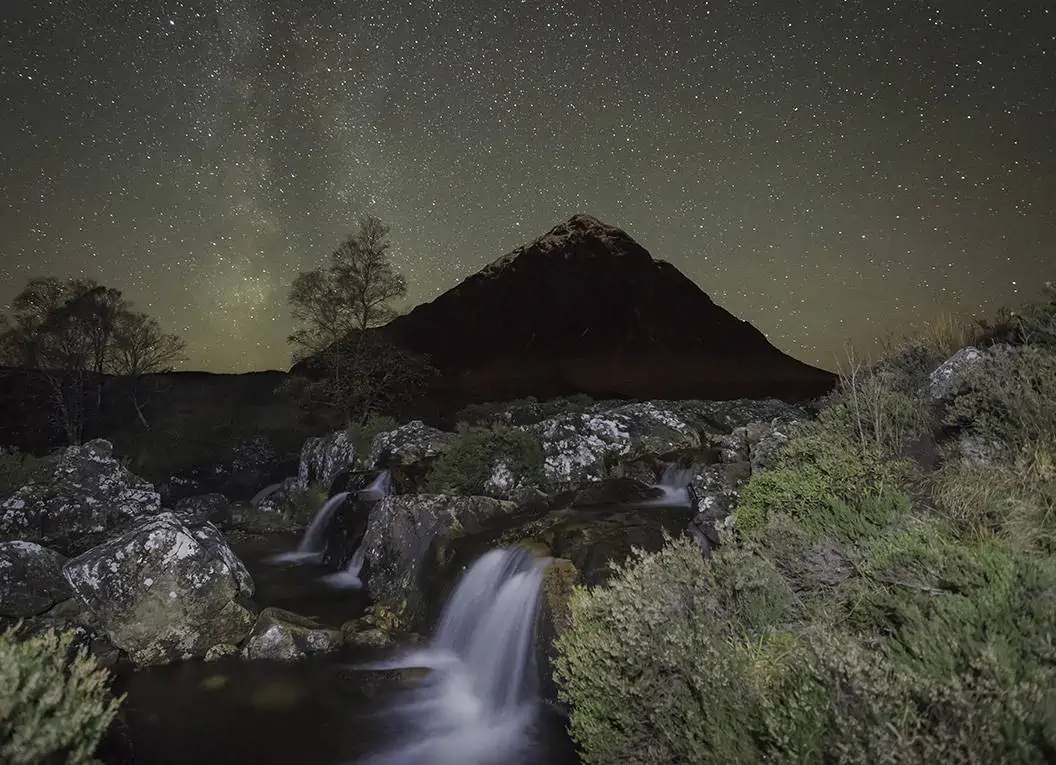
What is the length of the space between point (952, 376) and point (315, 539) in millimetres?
17747

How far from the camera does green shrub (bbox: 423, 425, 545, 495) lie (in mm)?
16000

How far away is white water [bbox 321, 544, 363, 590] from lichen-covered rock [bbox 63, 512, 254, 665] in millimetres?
3733

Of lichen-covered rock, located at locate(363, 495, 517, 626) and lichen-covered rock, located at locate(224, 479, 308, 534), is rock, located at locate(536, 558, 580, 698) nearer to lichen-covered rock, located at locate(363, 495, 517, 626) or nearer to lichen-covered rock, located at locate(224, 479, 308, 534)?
lichen-covered rock, located at locate(363, 495, 517, 626)

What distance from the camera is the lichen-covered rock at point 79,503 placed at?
47.9 ft

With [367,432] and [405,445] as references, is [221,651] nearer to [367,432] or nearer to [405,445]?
[405,445]

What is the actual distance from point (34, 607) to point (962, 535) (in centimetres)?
1403

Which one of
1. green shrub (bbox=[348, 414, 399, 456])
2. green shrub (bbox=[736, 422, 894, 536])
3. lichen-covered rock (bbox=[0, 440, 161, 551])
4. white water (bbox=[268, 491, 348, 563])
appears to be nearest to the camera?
green shrub (bbox=[736, 422, 894, 536])

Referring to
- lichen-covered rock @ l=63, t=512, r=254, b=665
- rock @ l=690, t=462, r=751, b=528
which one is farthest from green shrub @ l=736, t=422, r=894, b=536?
lichen-covered rock @ l=63, t=512, r=254, b=665

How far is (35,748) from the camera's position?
10.7 feet

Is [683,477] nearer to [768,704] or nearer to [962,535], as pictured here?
[962,535]

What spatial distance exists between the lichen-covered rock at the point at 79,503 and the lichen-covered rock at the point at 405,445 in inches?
285

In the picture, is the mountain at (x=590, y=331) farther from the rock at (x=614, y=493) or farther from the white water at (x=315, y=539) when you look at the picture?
the rock at (x=614, y=493)

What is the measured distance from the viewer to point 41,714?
350 cm

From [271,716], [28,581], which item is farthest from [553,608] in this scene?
[28,581]
